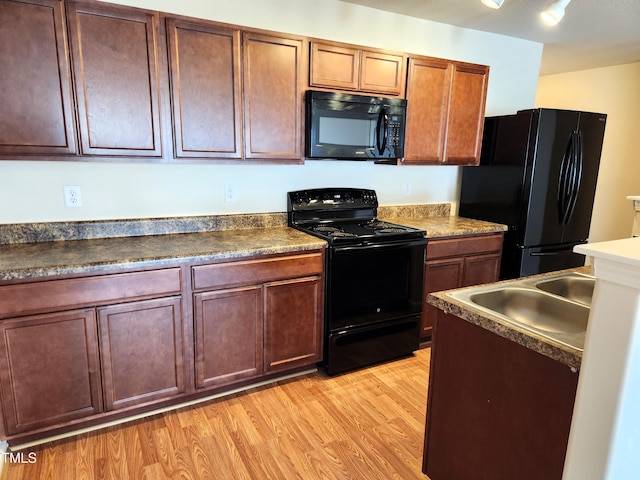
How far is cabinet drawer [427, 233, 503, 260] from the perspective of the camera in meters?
2.90

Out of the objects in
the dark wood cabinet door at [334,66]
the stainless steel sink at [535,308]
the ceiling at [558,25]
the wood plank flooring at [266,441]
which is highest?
the ceiling at [558,25]

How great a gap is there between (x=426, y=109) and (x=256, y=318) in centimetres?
192

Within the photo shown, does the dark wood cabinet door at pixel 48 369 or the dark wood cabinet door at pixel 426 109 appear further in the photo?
the dark wood cabinet door at pixel 426 109

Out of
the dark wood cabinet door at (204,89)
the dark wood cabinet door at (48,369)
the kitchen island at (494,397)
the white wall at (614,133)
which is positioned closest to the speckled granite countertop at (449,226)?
the kitchen island at (494,397)

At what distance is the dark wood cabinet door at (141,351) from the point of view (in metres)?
1.98

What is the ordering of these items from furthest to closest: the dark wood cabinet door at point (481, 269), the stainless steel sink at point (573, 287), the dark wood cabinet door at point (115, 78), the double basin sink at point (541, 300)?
1. the dark wood cabinet door at point (481, 269)
2. the dark wood cabinet door at point (115, 78)
3. the stainless steel sink at point (573, 287)
4. the double basin sink at point (541, 300)

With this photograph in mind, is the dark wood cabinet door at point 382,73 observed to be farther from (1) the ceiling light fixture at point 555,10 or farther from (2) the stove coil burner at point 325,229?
(1) the ceiling light fixture at point 555,10

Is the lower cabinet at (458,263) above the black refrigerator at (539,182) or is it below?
below

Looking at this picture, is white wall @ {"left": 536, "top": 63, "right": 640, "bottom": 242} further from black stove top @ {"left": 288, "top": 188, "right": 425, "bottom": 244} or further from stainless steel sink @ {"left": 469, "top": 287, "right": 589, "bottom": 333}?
stainless steel sink @ {"left": 469, "top": 287, "right": 589, "bottom": 333}

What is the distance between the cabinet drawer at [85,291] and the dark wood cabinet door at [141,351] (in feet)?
0.18

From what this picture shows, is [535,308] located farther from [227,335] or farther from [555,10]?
[227,335]

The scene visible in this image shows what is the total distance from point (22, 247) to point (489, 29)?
3698 millimetres

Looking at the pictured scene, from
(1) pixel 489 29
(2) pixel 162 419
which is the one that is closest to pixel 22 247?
(2) pixel 162 419

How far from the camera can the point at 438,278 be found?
9.80 feet
